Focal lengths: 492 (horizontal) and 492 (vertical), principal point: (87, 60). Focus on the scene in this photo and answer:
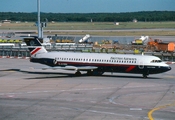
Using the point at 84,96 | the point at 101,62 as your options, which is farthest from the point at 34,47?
the point at 84,96

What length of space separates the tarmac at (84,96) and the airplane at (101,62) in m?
1.11

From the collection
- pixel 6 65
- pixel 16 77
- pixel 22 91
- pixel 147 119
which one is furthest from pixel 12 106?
pixel 6 65

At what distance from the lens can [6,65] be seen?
2960 inches

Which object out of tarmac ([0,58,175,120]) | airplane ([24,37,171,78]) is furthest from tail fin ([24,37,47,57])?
tarmac ([0,58,175,120])

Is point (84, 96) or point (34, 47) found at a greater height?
point (34, 47)

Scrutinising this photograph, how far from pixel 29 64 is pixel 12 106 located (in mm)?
36718

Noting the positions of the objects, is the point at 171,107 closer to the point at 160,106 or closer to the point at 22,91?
the point at 160,106

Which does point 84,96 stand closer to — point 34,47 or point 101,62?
point 101,62

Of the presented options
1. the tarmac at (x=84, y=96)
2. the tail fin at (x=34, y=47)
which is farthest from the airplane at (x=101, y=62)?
the tarmac at (x=84, y=96)

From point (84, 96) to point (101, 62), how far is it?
14.8 meters

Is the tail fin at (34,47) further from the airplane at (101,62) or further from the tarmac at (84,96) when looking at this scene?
the tarmac at (84,96)

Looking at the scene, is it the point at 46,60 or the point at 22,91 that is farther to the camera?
the point at 46,60

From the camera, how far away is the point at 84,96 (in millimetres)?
46156

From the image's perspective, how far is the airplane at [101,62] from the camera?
5862 centimetres
